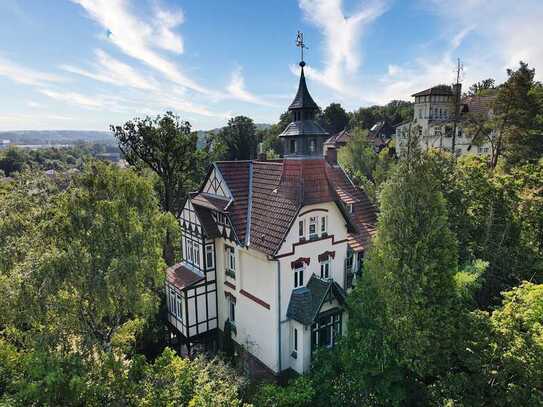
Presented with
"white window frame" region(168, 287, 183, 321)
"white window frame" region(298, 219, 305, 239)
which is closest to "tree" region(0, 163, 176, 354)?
"white window frame" region(298, 219, 305, 239)

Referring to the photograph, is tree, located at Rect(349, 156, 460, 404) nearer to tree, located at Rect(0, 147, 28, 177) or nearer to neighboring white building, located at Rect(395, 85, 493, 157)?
neighboring white building, located at Rect(395, 85, 493, 157)

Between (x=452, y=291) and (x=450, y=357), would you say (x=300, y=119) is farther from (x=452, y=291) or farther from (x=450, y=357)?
(x=450, y=357)

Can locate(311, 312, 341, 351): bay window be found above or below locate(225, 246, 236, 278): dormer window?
below

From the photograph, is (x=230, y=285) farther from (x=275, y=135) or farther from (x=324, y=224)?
(x=275, y=135)

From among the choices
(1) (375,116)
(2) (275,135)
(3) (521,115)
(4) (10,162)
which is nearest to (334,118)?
(1) (375,116)

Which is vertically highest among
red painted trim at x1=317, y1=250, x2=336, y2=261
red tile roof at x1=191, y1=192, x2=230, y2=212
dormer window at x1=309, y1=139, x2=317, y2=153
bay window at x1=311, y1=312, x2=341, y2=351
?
dormer window at x1=309, y1=139, x2=317, y2=153

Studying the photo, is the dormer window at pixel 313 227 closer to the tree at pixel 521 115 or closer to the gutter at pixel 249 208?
the gutter at pixel 249 208

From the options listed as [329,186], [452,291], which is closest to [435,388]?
[452,291]
